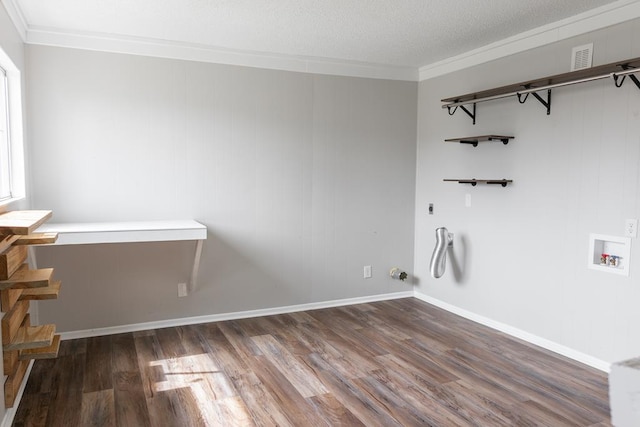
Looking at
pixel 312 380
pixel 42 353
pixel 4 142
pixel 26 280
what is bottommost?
pixel 312 380

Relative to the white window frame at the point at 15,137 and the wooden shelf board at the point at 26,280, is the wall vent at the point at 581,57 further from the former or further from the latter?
the white window frame at the point at 15,137

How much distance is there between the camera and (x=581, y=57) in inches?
123

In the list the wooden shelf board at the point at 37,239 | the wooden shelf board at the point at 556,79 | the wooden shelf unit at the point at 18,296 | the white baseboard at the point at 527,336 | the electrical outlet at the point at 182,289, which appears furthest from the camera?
the electrical outlet at the point at 182,289

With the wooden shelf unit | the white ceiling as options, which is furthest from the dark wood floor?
the white ceiling

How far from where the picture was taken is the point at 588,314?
3164mm

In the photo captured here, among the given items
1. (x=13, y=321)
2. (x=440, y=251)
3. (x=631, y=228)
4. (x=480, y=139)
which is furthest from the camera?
(x=440, y=251)

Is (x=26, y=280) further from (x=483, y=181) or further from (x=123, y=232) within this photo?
(x=483, y=181)

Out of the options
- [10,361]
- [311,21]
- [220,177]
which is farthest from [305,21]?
[10,361]

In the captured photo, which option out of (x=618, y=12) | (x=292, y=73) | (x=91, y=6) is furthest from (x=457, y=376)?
(x=91, y=6)

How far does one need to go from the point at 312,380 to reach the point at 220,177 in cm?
190

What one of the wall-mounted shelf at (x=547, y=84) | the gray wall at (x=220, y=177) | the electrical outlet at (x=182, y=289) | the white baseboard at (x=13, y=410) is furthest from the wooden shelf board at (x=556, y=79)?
the white baseboard at (x=13, y=410)

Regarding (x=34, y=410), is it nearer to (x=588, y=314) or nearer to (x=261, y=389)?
(x=261, y=389)

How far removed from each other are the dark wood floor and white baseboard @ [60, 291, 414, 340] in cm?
9

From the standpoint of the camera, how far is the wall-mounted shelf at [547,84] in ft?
9.02
